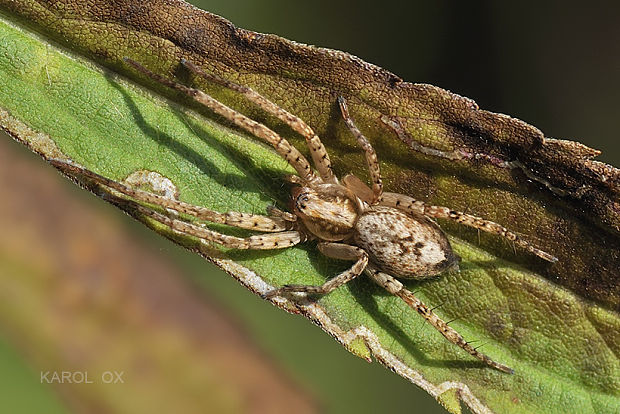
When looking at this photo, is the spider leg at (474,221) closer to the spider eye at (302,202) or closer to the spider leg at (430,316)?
the spider leg at (430,316)

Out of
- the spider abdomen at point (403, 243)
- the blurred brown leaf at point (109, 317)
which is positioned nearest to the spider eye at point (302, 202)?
the spider abdomen at point (403, 243)

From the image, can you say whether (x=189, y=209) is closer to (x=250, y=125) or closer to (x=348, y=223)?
(x=250, y=125)

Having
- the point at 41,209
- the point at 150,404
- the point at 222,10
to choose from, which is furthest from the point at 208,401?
the point at 222,10

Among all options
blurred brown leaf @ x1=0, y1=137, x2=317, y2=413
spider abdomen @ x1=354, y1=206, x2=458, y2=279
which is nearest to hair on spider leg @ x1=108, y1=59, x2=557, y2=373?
spider abdomen @ x1=354, y1=206, x2=458, y2=279

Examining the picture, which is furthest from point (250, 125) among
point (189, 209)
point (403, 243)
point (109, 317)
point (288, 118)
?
point (109, 317)

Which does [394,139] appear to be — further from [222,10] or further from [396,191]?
[222,10]

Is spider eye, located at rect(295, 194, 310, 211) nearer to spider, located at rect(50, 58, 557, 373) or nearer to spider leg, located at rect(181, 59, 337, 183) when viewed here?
spider, located at rect(50, 58, 557, 373)
